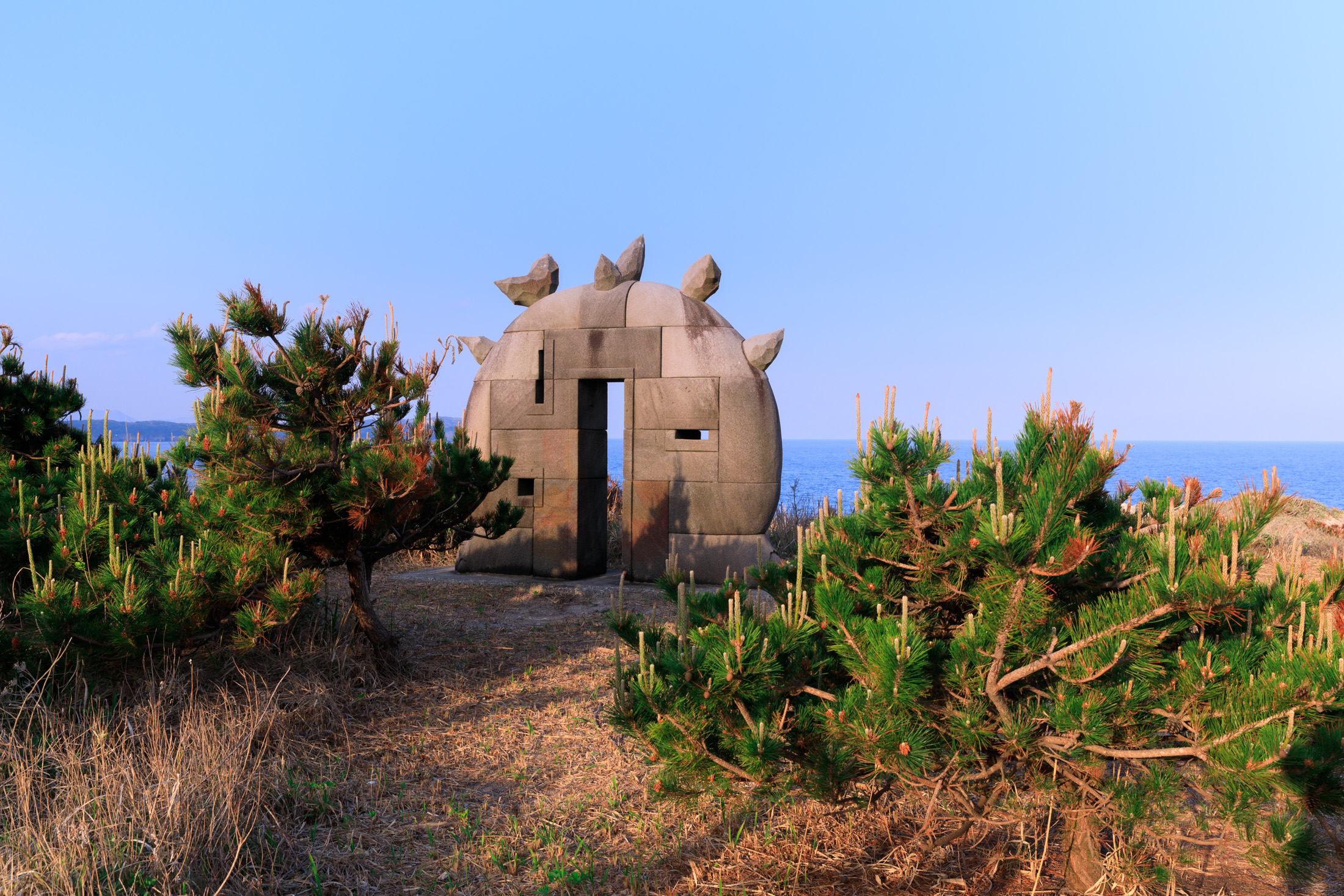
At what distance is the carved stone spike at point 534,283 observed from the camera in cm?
827

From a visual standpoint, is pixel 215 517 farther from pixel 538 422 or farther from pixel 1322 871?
pixel 1322 871

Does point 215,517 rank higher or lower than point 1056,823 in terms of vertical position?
higher

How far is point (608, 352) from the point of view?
7.84 meters

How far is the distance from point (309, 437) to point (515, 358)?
3983 millimetres

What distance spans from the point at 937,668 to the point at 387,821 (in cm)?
231

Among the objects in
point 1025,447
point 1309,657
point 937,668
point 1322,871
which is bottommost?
point 1322,871

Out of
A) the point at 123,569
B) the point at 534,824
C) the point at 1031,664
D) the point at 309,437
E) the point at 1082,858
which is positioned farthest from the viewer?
the point at 309,437

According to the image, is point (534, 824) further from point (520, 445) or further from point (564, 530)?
point (520, 445)

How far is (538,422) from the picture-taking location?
8094 mm

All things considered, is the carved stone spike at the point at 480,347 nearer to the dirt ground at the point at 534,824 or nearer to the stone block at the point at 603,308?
A: the stone block at the point at 603,308

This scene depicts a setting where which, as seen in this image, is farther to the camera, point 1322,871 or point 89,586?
point 89,586

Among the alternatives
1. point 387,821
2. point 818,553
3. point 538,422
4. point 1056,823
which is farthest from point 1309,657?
point 538,422

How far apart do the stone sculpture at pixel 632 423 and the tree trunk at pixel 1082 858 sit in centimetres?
449

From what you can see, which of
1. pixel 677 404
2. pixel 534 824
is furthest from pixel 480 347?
pixel 534 824
